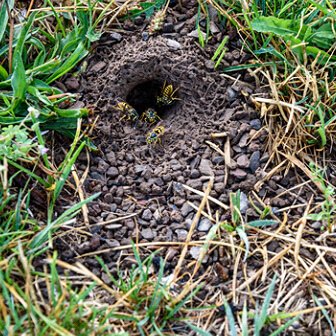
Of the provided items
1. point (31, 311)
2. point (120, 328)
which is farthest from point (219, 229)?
point (31, 311)

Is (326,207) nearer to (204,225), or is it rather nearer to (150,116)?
(204,225)

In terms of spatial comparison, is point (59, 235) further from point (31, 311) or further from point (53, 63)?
point (53, 63)

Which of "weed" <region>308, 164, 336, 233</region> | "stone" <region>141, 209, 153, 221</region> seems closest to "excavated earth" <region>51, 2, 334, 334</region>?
"stone" <region>141, 209, 153, 221</region>

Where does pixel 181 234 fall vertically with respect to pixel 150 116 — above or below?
below

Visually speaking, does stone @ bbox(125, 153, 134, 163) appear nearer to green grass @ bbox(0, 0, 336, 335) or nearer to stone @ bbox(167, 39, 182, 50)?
green grass @ bbox(0, 0, 336, 335)

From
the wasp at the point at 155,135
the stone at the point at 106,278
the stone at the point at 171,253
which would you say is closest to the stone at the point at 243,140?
the wasp at the point at 155,135

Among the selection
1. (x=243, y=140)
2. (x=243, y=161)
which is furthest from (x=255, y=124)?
(x=243, y=161)
